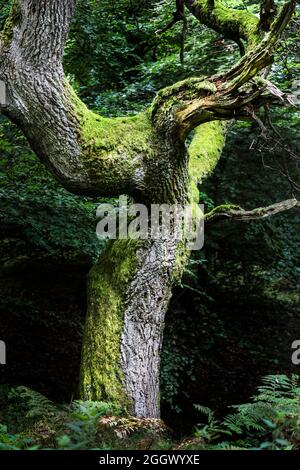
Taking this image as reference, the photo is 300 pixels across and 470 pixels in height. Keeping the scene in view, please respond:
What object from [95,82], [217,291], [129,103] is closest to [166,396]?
[217,291]

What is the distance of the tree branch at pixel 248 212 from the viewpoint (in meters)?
5.22

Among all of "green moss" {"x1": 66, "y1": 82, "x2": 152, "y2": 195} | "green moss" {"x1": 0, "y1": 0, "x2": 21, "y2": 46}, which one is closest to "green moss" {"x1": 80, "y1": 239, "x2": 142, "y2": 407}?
"green moss" {"x1": 66, "y1": 82, "x2": 152, "y2": 195}

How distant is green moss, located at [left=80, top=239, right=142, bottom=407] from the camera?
4516 mm

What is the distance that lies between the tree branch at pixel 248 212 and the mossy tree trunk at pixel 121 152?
1.54ft

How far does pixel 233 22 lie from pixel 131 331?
3913mm

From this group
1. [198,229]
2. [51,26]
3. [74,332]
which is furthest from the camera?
[74,332]

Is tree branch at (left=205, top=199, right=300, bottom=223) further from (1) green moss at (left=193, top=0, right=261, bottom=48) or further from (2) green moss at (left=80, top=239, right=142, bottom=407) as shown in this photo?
(1) green moss at (left=193, top=0, right=261, bottom=48)

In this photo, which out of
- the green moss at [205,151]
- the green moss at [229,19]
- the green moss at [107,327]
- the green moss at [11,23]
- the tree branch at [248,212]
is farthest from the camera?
the green moss at [229,19]

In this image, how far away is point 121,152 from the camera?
14.7 feet

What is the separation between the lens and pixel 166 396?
7785 millimetres

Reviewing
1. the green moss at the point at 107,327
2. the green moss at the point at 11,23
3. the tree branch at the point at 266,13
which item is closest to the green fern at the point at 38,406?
the green moss at the point at 107,327

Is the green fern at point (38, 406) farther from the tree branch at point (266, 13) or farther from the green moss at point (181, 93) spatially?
the tree branch at point (266, 13)

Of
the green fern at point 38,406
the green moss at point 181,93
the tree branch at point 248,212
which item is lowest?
the green fern at point 38,406

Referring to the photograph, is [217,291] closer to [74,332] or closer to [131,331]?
[74,332]
